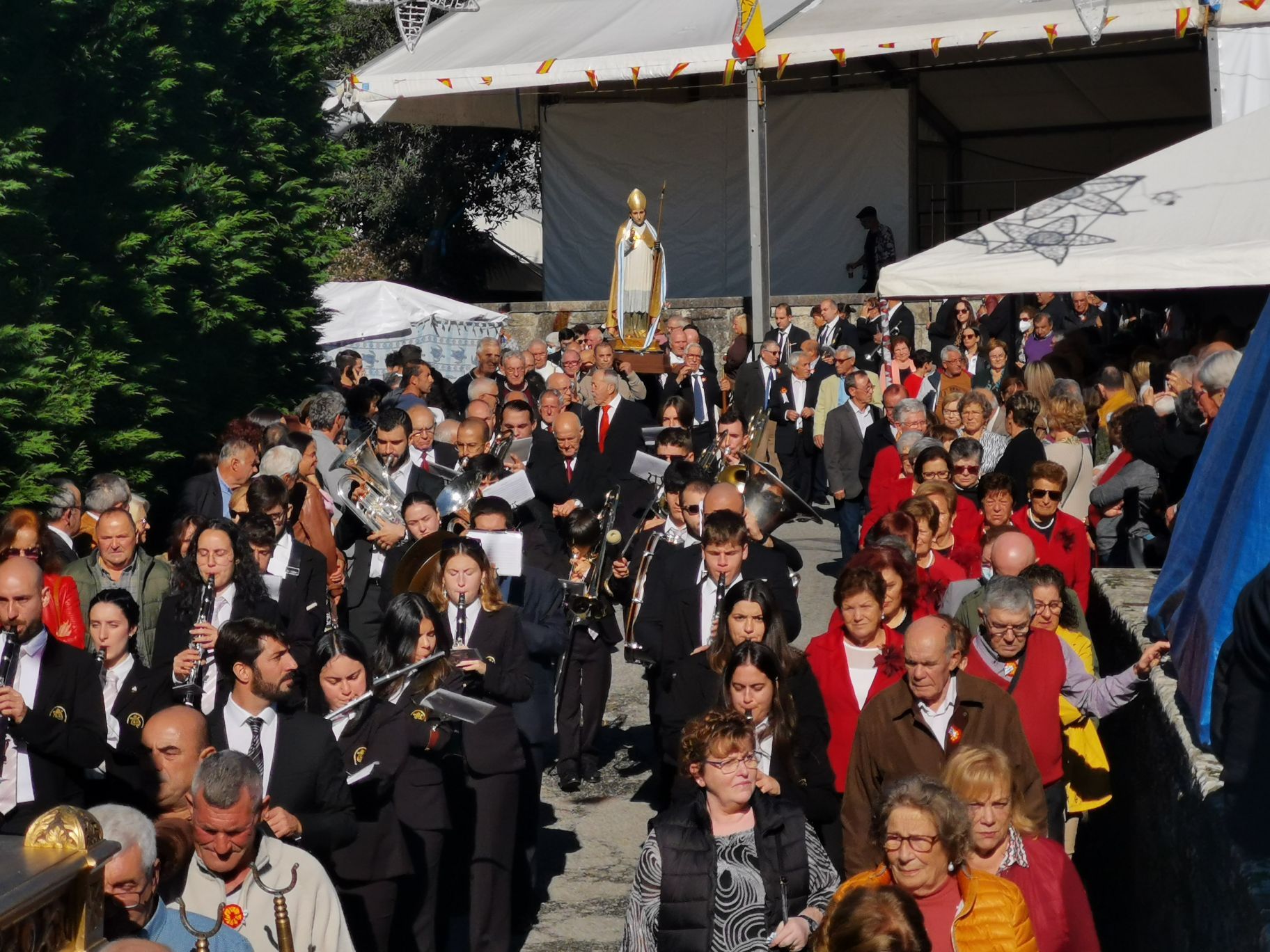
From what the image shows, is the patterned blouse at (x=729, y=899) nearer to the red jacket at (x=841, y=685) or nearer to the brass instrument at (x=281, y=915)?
the brass instrument at (x=281, y=915)

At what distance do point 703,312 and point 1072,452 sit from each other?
12.2 m

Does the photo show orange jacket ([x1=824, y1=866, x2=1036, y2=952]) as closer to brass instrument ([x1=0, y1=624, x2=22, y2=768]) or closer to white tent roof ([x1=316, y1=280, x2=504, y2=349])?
brass instrument ([x1=0, y1=624, x2=22, y2=768])

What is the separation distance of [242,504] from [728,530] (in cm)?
307

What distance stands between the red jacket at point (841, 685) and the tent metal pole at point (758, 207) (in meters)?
12.7

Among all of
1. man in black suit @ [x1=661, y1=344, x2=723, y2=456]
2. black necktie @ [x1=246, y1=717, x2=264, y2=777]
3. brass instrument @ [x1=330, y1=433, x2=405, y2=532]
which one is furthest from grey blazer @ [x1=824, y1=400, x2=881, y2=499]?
black necktie @ [x1=246, y1=717, x2=264, y2=777]

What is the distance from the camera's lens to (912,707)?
559cm

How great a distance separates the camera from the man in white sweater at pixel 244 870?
448 cm

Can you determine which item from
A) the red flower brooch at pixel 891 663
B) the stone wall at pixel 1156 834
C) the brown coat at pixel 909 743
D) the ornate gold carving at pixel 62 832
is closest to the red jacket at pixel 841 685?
the red flower brooch at pixel 891 663

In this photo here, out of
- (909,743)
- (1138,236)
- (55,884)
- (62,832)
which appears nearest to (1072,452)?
(1138,236)

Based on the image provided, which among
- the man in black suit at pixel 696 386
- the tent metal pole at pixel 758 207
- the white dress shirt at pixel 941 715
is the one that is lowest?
the white dress shirt at pixel 941 715

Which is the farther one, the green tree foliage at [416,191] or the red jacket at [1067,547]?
the green tree foliage at [416,191]

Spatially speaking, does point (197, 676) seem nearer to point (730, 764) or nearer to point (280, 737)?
point (280, 737)

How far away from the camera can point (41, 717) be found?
5.37 meters

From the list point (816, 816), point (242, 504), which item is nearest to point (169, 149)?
point (242, 504)
